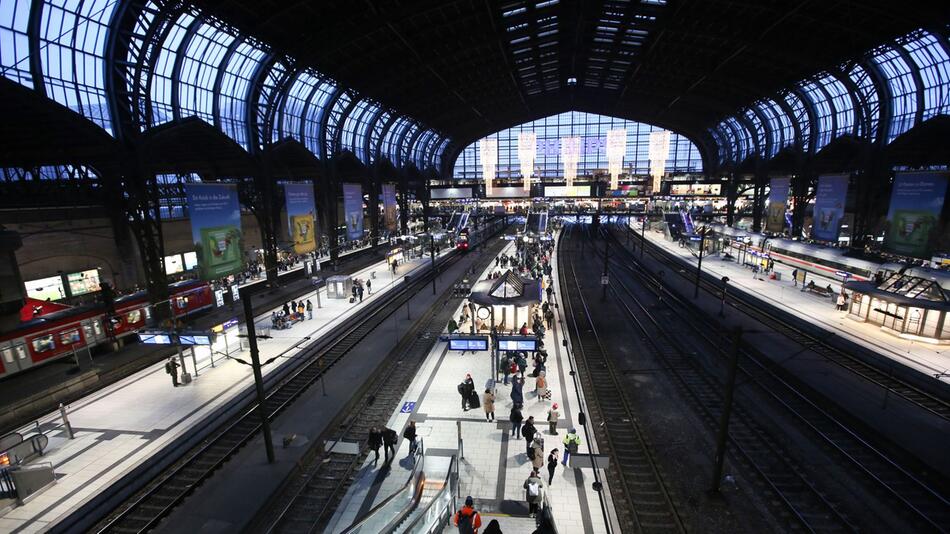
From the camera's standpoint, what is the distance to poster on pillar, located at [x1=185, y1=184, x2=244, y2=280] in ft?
65.7

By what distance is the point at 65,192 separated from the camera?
28.0 m

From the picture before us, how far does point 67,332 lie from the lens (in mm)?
17984

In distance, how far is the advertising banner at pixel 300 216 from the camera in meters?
28.3

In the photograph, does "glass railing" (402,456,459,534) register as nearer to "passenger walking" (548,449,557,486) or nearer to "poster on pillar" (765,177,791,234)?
"passenger walking" (548,449,557,486)

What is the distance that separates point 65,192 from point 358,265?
2341cm

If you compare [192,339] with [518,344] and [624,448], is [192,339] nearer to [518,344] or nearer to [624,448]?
[518,344]

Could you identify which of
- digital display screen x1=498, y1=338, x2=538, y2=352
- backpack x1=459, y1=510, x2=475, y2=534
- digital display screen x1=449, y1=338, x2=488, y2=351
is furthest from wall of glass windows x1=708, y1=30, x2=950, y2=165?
backpack x1=459, y1=510, x2=475, y2=534

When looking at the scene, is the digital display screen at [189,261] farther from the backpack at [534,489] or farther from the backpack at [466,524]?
A: the backpack at [534,489]

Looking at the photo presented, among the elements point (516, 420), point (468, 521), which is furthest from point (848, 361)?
point (468, 521)

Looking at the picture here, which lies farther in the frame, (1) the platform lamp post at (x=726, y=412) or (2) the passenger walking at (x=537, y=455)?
(2) the passenger walking at (x=537, y=455)

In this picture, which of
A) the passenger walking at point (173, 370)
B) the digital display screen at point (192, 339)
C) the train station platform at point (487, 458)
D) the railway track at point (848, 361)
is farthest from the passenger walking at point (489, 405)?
the passenger walking at point (173, 370)

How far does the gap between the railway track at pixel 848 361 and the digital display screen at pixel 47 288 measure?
40.8 metres

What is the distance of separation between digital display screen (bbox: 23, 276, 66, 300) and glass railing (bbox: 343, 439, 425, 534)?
32.4m

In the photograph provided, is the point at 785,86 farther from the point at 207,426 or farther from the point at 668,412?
the point at 207,426
